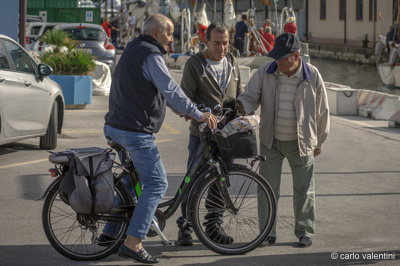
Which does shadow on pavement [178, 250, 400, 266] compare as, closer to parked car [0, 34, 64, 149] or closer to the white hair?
the white hair

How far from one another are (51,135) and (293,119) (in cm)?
580

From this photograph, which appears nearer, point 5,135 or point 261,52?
point 5,135

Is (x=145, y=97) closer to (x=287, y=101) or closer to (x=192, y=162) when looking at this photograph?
(x=192, y=162)

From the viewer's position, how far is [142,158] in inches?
259

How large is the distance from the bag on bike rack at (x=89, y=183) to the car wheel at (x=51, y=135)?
5.99 metres

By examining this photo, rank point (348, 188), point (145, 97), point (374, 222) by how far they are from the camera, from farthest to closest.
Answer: point (348, 188)
point (374, 222)
point (145, 97)

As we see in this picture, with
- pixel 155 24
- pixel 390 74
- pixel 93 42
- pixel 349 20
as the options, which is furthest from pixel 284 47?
pixel 349 20

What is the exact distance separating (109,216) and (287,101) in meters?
1.64

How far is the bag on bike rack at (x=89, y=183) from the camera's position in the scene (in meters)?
6.46

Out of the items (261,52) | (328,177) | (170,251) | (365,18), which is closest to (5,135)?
(328,177)

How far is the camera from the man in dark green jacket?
24.3ft

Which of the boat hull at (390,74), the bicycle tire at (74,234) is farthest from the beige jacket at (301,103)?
the boat hull at (390,74)

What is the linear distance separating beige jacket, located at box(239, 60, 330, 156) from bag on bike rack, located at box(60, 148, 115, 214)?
1.34 meters

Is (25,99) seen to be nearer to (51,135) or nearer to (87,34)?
(51,135)
